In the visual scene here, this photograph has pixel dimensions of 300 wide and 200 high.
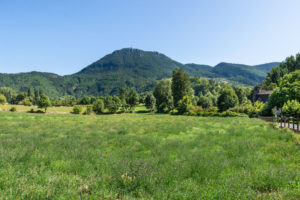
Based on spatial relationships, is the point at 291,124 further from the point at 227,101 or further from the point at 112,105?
the point at 112,105

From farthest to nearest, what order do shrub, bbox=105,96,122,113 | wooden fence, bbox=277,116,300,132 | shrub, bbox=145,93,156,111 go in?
1. shrub, bbox=145,93,156,111
2. shrub, bbox=105,96,122,113
3. wooden fence, bbox=277,116,300,132

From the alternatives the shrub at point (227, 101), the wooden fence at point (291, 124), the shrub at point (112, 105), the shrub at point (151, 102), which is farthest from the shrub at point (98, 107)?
the wooden fence at point (291, 124)

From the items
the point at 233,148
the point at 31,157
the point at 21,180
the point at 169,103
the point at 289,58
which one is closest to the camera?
the point at 21,180

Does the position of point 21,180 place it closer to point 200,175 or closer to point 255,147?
point 200,175

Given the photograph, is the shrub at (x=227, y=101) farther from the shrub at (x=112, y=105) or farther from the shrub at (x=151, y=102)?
the shrub at (x=112, y=105)

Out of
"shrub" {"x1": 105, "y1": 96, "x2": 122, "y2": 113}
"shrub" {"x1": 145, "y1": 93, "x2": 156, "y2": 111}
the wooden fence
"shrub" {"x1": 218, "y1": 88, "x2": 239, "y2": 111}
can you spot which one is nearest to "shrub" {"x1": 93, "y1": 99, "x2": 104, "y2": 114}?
"shrub" {"x1": 105, "y1": 96, "x2": 122, "y2": 113}

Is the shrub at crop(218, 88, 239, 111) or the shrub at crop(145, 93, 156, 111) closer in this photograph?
the shrub at crop(218, 88, 239, 111)

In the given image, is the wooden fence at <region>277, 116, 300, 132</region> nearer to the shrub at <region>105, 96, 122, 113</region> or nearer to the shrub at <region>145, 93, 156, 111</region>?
the shrub at <region>145, 93, 156, 111</region>

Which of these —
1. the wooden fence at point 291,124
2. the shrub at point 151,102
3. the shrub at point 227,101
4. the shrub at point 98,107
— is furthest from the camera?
the shrub at point 151,102

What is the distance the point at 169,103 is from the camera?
225 ft

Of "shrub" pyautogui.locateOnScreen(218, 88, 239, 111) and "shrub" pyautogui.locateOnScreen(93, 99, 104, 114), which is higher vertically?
"shrub" pyautogui.locateOnScreen(218, 88, 239, 111)

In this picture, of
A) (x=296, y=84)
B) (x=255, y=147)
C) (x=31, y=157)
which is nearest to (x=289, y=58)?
(x=296, y=84)

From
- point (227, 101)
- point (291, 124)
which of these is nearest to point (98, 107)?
point (227, 101)

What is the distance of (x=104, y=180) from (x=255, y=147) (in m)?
9.11
